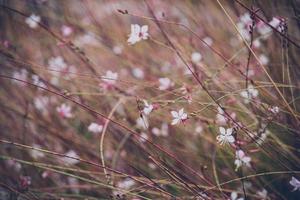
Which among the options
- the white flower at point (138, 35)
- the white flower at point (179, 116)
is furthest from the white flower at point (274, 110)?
the white flower at point (138, 35)

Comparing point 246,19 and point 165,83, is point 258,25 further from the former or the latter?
point 165,83

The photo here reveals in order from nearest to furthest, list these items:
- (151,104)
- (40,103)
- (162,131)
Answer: (151,104) < (162,131) < (40,103)

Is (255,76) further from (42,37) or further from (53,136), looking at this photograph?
(42,37)

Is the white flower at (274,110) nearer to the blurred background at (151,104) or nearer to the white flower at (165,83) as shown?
the blurred background at (151,104)

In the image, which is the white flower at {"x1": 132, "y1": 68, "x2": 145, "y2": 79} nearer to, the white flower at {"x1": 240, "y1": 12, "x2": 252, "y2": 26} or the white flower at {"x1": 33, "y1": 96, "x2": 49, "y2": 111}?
the white flower at {"x1": 33, "y1": 96, "x2": 49, "y2": 111}

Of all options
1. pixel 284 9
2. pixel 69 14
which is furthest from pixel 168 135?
pixel 69 14

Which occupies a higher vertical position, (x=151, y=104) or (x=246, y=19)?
(x=246, y=19)

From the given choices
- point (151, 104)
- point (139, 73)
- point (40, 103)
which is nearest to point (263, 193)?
point (151, 104)

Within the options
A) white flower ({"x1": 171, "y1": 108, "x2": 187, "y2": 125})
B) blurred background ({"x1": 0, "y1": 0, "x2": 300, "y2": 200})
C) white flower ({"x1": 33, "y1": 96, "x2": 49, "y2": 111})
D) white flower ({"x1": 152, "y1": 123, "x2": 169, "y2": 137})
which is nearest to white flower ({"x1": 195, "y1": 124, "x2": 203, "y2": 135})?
blurred background ({"x1": 0, "y1": 0, "x2": 300, "y2": 200})

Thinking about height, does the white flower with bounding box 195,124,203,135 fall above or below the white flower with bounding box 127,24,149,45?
below

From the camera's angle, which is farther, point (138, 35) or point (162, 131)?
point (162, 131)

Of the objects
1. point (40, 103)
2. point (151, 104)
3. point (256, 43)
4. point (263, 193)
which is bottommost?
point (263, 193)
